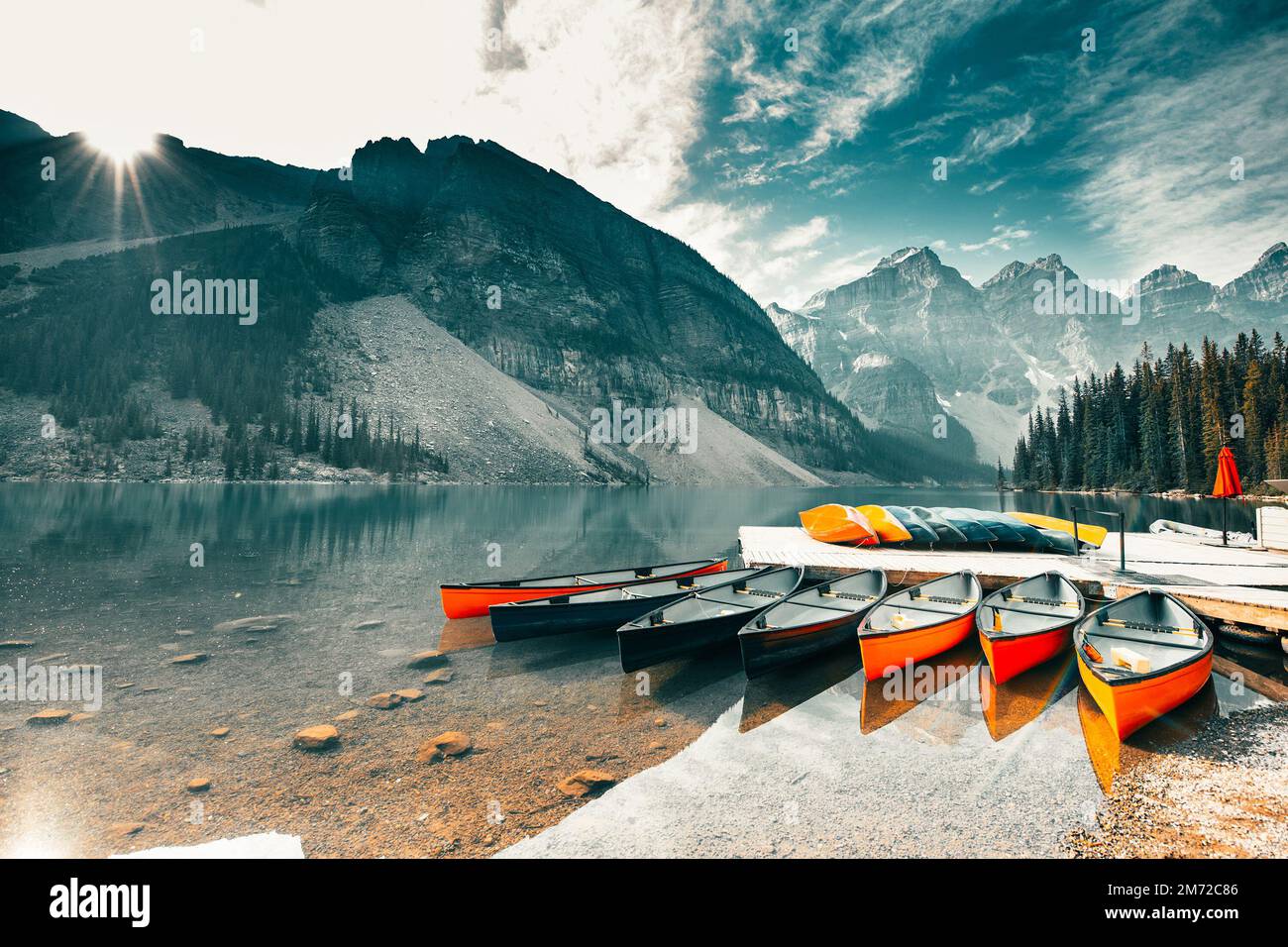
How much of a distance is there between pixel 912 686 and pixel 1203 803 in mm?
5040

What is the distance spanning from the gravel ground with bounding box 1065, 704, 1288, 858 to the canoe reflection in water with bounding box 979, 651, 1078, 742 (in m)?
1.89

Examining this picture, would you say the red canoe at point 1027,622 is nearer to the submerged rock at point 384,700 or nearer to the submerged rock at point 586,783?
the submerged rock at point 586,783

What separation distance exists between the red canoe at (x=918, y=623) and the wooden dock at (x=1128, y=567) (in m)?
2.02

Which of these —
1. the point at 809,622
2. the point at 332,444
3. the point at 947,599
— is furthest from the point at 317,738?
the point at 332,444

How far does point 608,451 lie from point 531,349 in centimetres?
5245

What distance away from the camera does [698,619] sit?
1290 centimetres

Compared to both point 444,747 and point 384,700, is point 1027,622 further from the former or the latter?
point 384,700

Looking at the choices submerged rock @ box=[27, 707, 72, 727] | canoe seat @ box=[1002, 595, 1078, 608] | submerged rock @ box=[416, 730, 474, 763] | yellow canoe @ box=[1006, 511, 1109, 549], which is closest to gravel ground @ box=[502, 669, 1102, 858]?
submerged rock @ box=[416, 730, 474, 763]

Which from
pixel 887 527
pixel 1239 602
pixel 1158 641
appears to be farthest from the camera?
pixel 887 527

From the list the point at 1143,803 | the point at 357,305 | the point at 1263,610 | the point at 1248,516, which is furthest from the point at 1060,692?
the point at 357,305

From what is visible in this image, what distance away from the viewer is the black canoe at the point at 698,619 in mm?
12242

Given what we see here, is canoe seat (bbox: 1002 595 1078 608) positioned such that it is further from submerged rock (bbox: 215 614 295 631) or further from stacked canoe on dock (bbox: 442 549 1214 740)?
submerged rock (bbox: 215 614 295 631)

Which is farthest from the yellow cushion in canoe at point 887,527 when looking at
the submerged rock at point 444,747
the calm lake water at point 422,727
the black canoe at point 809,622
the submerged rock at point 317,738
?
the submerged rock at point 317,738

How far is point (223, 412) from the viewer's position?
112m
